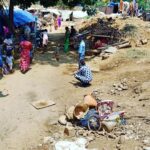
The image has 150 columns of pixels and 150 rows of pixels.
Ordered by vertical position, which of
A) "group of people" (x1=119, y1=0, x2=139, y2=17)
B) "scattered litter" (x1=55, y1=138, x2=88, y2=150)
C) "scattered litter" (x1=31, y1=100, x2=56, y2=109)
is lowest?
"scattered litter" (x1=55, y1=138, x2=88, y2=150)

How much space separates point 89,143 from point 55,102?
10.9 ft

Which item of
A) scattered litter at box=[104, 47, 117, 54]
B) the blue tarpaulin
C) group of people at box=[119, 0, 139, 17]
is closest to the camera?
scattered litter at box=[104, 47, 117, 54]

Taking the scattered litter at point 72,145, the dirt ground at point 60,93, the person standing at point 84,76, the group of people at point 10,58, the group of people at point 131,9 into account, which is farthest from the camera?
the group of people at point 131,9

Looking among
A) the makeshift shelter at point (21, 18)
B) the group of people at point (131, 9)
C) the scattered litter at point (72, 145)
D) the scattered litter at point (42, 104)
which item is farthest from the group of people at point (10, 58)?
the group of people at point (131, 9)

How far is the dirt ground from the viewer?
1084 cm

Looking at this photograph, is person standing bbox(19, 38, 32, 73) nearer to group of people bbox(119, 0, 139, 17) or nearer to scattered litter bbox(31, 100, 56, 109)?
scattered litter bbox(31, 100, 56, 109)

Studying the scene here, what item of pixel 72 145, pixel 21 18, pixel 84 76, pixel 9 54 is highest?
pixel 21 18

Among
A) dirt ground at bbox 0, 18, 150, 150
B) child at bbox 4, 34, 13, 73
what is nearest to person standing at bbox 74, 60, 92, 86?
dirt ground at bbox 0, 18, 150, 150

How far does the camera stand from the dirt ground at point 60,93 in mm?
10844

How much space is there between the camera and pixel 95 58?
63.9ft

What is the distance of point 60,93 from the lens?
1420 centimetres

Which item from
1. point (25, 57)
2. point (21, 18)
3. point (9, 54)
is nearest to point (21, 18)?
point (21, 18)

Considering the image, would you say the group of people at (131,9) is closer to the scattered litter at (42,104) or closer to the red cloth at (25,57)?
the red cloth at (25,57)

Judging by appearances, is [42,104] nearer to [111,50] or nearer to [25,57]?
[25,57]
